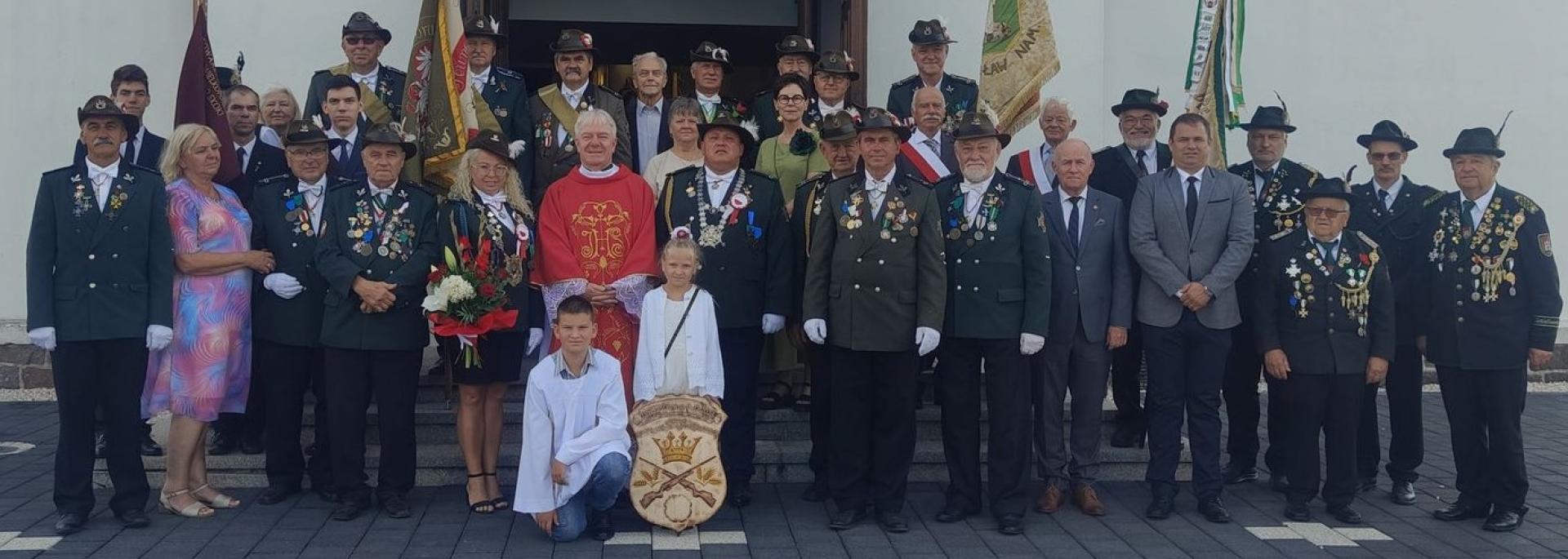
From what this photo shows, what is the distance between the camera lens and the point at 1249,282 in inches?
262

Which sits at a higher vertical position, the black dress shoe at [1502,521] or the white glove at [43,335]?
the white glove at [43,335]

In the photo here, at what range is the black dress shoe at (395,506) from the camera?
618 cm

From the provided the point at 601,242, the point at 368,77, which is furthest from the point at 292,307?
the point at 368,77

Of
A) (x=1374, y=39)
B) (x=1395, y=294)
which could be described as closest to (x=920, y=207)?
(x=1395, y=294)

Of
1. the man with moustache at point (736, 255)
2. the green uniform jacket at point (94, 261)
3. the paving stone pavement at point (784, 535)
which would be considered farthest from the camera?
the man with moustache at point (736, 255)

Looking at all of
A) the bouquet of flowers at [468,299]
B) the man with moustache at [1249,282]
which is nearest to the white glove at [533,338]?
the bouquet of flowers at [468,299]

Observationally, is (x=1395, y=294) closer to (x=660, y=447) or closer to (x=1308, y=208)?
(x=1308, y=208)

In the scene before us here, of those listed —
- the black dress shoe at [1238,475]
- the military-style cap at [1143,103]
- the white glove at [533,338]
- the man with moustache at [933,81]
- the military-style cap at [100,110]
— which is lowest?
the black dress shoe at [1238,475]

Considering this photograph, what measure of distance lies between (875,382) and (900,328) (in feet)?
1.15

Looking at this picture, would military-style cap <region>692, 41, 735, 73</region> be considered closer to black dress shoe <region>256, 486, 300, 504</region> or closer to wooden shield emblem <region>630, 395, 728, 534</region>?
wooden shield emblem <region>630, 395, 728, 534</region>

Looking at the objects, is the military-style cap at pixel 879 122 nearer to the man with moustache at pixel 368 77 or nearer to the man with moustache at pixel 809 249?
the man with moustache at pixel 809 249

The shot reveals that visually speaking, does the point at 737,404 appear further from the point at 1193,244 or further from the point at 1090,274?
the point at 1193,244

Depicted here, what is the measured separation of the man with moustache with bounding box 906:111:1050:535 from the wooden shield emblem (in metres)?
1.08

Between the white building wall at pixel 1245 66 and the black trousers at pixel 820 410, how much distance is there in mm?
3215
